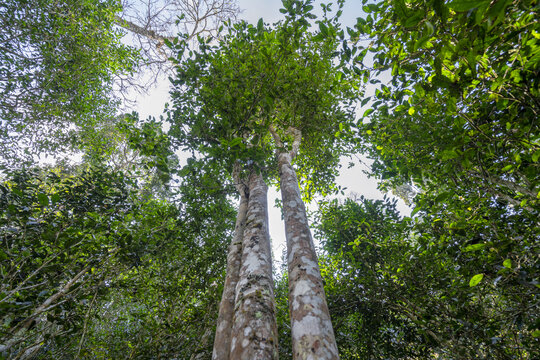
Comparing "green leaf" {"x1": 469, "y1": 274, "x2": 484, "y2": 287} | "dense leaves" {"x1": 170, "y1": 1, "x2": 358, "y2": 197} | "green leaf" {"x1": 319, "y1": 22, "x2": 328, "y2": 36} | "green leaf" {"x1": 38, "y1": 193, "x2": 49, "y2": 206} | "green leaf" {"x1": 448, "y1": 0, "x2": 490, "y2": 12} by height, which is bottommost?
"green leaf" {"x1": 469, "y1": 274, "x2": 484, "y2": 287}

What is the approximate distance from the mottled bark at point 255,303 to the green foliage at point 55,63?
30.2 ft

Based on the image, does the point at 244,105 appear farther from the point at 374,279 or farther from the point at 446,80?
the point at 374,279

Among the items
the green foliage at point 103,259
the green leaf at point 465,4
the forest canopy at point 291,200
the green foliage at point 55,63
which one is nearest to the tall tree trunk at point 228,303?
the forest canopy at point 291,200

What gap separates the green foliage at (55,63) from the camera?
271 inches

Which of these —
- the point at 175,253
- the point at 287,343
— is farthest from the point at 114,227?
the point at 287,343

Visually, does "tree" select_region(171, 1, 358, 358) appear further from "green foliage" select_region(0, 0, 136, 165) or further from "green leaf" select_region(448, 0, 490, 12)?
"green foliage" select_region(0, 0, 136, 165)

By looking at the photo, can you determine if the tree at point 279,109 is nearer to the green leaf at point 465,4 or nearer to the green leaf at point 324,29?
the green leaf at point 324,29

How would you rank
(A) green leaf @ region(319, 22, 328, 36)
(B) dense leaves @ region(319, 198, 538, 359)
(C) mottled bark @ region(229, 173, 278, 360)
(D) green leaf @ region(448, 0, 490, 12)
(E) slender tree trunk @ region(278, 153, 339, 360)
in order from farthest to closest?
(B) dense leaves @ region(319, 198, 538, 359)
(A) green leaf @ region(319, 22, 328, 36)
(C) mottled bark @ region(229, 173, 278, 360)
(E) slender tree trunk @ region(278, 153, 339, 360)
(D) green leaf @ region(448, 0, 490, 12)

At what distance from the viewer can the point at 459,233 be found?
9.10 ft

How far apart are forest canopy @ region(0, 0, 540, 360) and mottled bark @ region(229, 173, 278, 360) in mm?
A: 19

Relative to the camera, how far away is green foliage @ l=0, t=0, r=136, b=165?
271 inches

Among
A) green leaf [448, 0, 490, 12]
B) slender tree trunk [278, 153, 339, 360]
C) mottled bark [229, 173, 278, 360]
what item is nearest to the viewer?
green leaf [448, 0, 490, 12]

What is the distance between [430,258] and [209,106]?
5.06 meters

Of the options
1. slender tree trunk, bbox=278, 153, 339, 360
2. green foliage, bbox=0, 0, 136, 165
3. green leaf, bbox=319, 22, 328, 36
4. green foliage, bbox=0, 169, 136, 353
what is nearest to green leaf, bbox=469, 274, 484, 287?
slender tree trunk, bbox=278, 153, 339, 360
